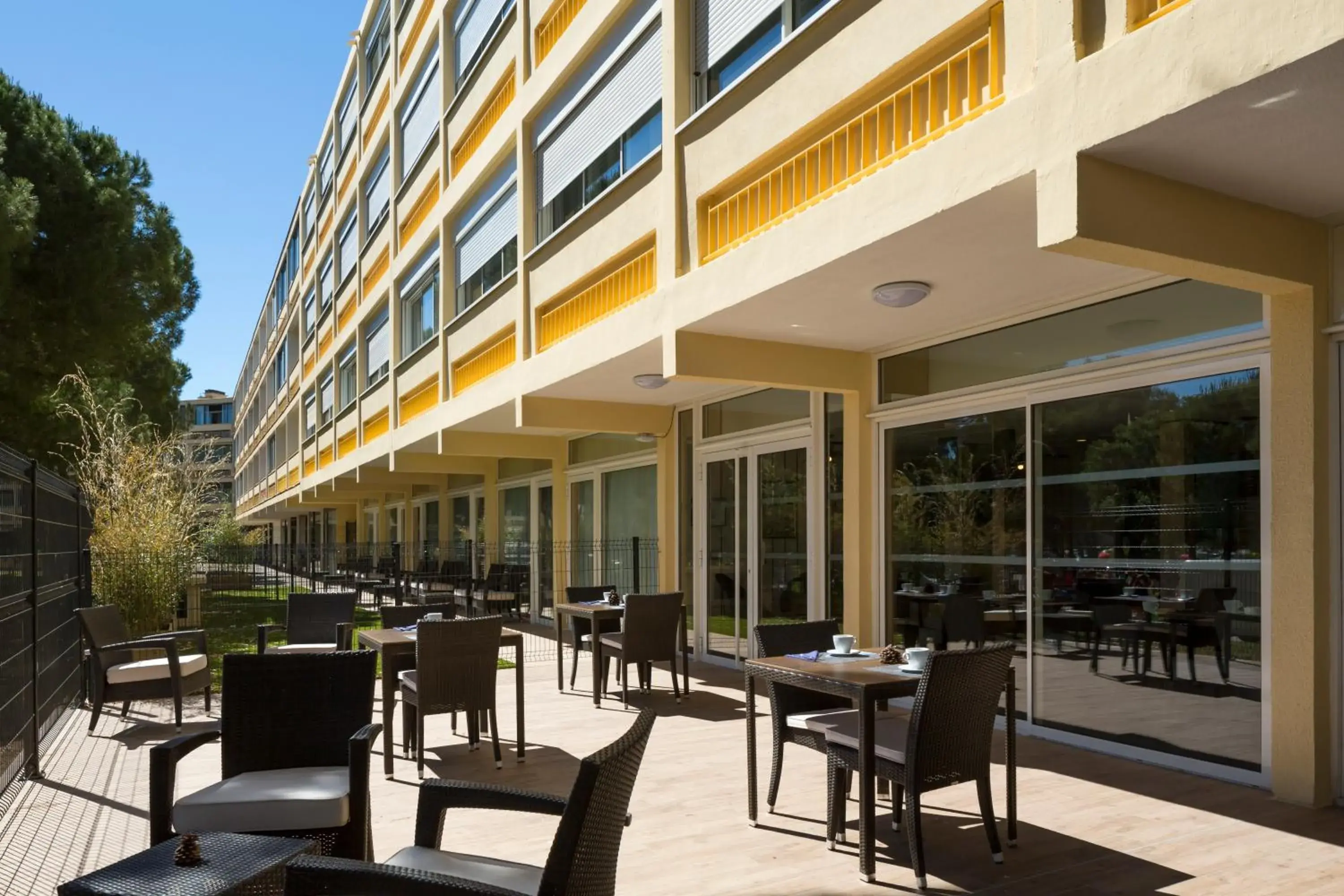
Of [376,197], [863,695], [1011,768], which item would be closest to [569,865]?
[863,695]

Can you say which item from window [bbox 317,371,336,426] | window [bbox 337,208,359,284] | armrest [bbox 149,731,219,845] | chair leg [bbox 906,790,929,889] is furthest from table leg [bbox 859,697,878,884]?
window [bbox 317,371,336,426]

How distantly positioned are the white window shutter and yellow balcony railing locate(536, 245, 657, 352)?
4.63ft

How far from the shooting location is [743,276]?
7.09 meters

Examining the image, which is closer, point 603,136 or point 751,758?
point 751,758

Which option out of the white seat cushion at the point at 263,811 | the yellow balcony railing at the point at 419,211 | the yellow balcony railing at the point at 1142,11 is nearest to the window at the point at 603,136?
the yellow balcony railing at the point at 1142,11

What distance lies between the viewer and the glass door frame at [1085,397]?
5617mm

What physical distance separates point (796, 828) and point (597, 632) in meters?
4.13

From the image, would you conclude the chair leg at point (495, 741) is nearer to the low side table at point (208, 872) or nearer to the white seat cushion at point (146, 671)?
the white seat cushion at point (146, 671)

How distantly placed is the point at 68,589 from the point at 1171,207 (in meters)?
8.89

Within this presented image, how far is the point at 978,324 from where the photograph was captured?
770cm

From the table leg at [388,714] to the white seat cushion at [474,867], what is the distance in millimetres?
2425

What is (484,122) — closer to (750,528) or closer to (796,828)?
(750,528)

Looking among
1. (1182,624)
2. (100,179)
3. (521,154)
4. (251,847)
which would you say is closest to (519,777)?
(251,847)

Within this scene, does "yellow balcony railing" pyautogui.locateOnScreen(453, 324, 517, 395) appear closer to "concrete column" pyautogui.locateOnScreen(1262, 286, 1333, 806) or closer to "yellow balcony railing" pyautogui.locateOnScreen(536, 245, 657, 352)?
"yellow balcony railing" pyautogui.locateOnScreen(536, 245, 657, 352)
